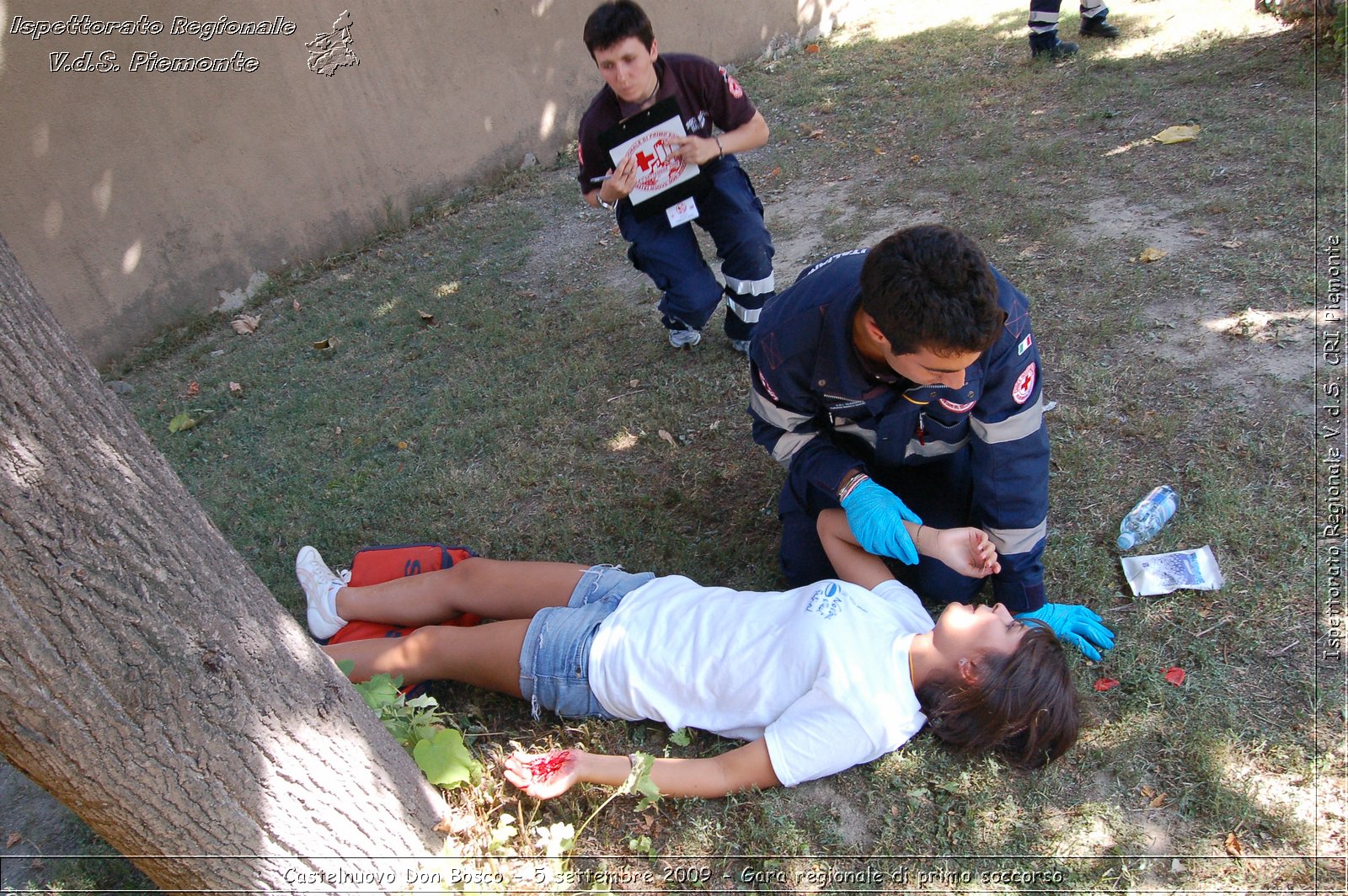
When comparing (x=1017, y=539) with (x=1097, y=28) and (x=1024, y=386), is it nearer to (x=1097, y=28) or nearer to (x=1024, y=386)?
(x=1024, y=386)

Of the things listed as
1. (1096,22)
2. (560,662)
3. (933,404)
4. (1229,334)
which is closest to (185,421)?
(560,662)

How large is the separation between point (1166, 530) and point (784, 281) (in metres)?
2.28

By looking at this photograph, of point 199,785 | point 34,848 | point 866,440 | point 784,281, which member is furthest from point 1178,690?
point 34,848

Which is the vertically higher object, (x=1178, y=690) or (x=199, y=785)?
(x=199, y=785)

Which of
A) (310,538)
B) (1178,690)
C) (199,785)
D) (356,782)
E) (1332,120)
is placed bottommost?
(1178,690)

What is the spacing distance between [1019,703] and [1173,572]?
0.90 meters

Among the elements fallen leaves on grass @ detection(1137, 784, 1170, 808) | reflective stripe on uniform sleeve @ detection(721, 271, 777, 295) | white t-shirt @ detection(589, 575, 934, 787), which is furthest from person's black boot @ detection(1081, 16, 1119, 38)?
fallen leaves on grass @ detection(1137, 784, 1170, 808)

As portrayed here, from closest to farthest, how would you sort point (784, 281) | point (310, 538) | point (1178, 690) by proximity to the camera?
point (1178, 690)
point (310, 538)
point (784, 281)

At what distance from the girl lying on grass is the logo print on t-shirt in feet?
5.71

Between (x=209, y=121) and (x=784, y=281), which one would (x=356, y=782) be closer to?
(x=784, y=281)

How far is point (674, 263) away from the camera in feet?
12.3

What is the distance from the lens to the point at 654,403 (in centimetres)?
377

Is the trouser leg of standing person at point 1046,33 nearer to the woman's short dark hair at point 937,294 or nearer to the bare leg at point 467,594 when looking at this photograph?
the woman's short dark hair at point 937,294

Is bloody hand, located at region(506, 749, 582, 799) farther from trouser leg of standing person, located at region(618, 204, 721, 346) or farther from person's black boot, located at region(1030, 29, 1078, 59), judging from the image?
person's black boot, located at region(1030, 29, 1078, 59)
